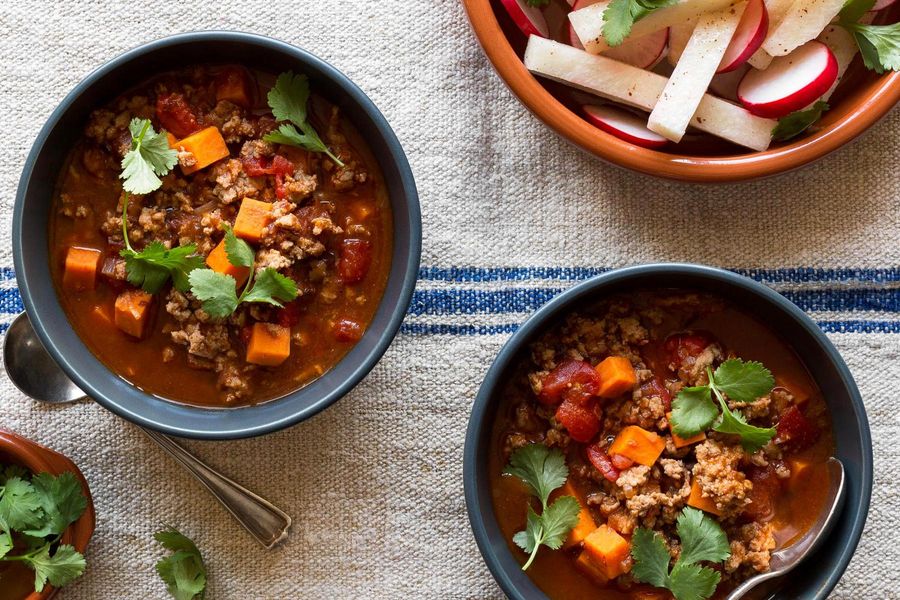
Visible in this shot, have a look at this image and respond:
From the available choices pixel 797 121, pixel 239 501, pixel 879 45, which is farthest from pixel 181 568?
pixel 879 45

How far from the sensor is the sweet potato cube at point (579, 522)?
107 inches

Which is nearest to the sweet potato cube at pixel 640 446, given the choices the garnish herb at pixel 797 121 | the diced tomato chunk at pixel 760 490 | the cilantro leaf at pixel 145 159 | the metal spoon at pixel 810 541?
the diced tomato chunk at pixel 760 490

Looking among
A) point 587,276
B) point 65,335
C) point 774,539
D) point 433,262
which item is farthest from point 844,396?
point 65,335

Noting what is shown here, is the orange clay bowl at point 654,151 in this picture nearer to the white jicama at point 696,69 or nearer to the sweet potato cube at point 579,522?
the white jicama at point 696,69

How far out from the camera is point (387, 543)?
309 centimetres

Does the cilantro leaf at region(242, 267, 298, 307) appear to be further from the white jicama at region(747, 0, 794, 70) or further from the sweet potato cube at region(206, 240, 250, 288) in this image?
the white jicama at region(747, 0, 794, 70)

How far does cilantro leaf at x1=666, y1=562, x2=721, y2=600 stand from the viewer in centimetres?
264

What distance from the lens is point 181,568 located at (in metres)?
3.02

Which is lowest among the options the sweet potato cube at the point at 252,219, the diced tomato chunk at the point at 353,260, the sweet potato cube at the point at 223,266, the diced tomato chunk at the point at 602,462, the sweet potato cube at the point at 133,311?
the diced tomato chunk at the point at 602,462

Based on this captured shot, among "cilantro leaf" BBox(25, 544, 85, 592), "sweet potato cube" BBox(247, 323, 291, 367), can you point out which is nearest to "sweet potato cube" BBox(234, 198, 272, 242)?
"sweet potato cube" BBox(247, 323, 291, 367)

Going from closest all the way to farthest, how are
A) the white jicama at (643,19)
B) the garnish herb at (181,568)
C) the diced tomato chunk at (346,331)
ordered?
the white jicama at (643,19) → the diced tomato chunk at (346,331) → the garnish herb at (181,568)

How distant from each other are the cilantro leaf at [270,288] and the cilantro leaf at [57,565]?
38.2 inches

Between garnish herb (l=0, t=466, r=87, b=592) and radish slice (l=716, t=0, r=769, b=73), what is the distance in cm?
231

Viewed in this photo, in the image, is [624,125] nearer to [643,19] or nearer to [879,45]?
[643,19]
